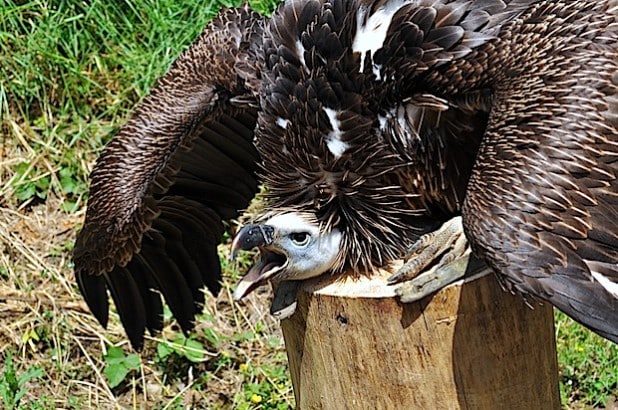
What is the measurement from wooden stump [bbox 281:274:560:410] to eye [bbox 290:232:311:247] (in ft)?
0.48

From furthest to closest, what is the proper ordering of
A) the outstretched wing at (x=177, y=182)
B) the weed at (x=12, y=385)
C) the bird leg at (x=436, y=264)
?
the weed at (x=12, y=385) → the outstretched wing at (x=177, y=182) → the bird leg at (x=436, y=264)

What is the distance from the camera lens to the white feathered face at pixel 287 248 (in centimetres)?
270

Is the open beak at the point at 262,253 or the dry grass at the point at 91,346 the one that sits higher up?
the open beak at the point at 262,253

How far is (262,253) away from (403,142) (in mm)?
474

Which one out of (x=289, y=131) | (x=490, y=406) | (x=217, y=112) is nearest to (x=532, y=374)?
(x=490, y=406)

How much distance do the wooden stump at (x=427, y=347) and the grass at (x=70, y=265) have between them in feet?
4.48

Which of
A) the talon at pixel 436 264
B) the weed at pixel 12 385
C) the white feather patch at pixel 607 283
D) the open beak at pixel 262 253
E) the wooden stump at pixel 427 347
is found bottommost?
the weed at pixel 12 385

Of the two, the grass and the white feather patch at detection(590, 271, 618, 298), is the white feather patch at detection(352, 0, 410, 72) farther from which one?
the grass

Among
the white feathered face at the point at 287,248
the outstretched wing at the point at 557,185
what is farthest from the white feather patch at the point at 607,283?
the white feathered face at the point at 287,248

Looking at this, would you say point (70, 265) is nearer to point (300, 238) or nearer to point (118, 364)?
point (118, 364)

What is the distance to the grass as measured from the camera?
4.32m

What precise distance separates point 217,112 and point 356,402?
1.09m

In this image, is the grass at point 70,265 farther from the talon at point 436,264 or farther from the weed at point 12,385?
the talon at point 436,264

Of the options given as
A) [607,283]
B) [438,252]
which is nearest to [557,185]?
[607,283]
